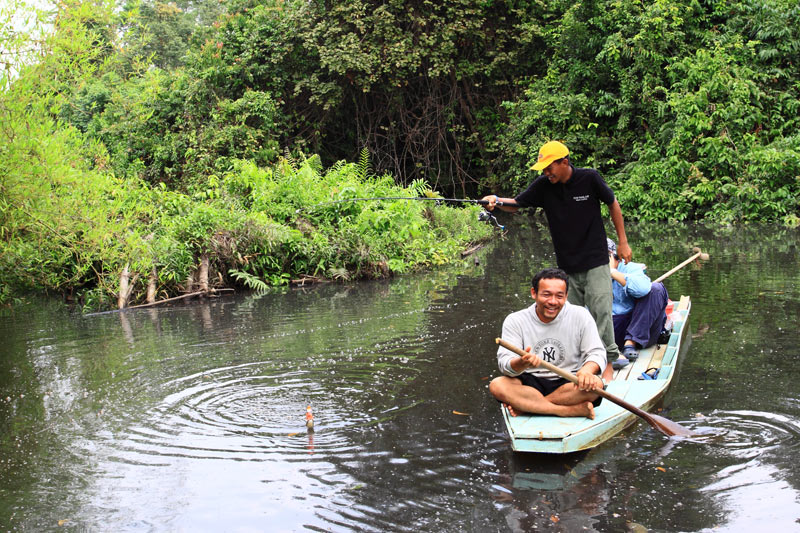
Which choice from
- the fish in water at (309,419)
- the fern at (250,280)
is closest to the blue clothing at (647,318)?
the fish in water at (309,419)

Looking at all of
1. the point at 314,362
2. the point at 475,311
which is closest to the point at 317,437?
the point at 314,362

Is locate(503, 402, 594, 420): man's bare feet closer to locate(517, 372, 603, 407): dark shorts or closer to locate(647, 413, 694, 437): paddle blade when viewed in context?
locate(517, 372, 603, 407): dark shorts

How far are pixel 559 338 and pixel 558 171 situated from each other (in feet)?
5.14

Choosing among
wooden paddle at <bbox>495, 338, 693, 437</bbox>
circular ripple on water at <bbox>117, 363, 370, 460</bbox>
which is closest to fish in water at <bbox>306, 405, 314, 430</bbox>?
circular ripple on water at <bbox>117, 363, 370, 460</bbox>

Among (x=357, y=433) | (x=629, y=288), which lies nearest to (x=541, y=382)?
(x=357, y=433)

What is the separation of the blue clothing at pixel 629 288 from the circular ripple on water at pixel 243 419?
2800 millimetres

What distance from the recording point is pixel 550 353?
5.48m

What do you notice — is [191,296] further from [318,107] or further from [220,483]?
[318,107]

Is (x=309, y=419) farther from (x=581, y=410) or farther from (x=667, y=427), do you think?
(x=667, y=427)

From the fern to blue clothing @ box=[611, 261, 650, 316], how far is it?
6.84m

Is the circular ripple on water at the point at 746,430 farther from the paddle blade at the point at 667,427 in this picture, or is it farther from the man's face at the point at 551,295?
the man's face at the point at 551,295

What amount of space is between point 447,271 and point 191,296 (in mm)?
4605

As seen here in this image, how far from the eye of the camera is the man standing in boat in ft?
21.2

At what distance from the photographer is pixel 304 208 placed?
568 inches
